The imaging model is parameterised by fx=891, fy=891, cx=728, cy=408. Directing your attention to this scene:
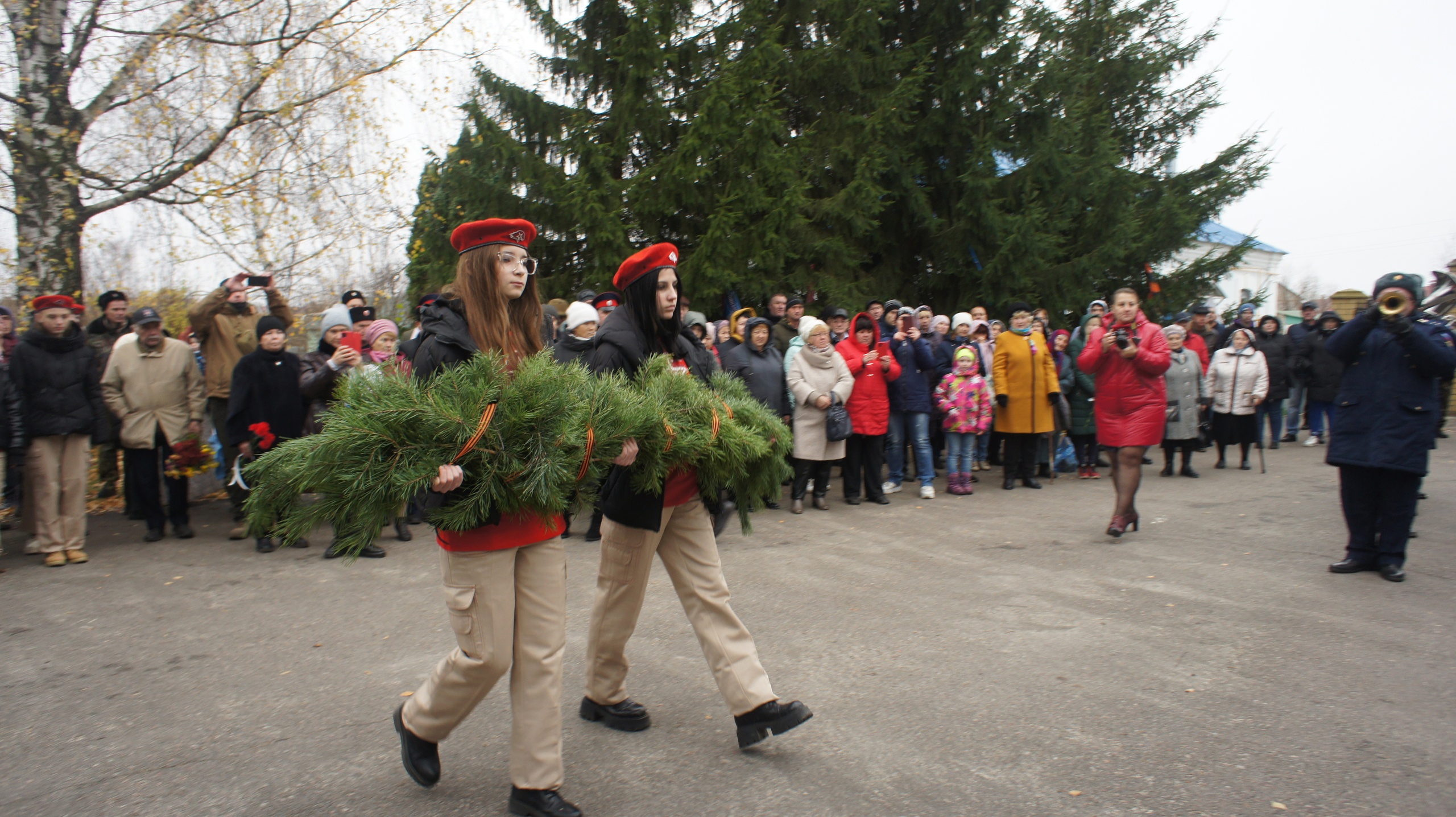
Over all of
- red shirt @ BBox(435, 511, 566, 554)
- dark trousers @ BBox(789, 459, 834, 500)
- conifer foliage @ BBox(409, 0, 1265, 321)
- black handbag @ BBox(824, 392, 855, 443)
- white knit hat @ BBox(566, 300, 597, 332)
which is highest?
conifer foliage @ BBox(409, 0, 1265, 321)

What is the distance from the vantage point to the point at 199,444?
809 cm

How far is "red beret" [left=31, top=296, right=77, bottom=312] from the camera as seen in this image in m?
7.45

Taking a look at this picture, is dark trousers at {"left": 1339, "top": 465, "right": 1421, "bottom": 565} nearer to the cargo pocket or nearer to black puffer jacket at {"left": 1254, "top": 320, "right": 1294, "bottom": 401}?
the cargo pocket

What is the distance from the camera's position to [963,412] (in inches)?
413

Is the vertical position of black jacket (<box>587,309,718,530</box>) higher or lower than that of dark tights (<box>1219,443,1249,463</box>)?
higher

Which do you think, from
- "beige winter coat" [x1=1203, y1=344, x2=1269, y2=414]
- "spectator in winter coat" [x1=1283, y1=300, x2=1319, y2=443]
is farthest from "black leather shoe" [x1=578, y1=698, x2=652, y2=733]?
"spectator in winter coat" [x1=1283, y1=300, x2=1319, y2=443]

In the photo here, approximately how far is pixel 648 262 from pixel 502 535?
1374 millimetres

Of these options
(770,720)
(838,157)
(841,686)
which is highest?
(838,157)

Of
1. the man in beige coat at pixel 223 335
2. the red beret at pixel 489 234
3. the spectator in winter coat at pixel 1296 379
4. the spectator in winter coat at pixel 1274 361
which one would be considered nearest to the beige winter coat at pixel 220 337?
the man in beige coat at pixel 223 335

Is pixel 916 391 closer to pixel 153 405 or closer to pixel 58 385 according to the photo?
pixel 153 405

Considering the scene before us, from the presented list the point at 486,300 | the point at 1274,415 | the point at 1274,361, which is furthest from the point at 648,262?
the point at 1274,415

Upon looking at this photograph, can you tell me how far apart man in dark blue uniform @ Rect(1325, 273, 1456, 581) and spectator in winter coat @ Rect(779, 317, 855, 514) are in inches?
174

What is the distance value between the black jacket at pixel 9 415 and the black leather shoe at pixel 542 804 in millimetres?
6608

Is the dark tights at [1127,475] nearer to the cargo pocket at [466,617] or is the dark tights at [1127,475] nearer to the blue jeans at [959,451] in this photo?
the blue jeans at [959,451]
